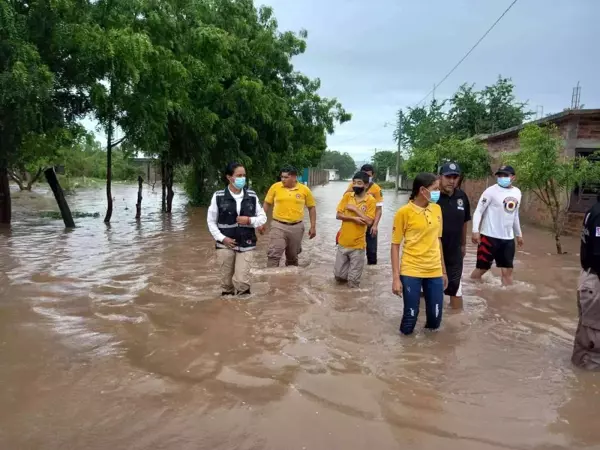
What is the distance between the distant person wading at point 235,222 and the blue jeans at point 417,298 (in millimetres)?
2041

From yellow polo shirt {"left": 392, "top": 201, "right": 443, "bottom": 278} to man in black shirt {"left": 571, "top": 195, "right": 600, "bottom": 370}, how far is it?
122 cm

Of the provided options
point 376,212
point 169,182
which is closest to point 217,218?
point 376,212

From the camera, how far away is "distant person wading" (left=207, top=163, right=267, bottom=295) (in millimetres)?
6070

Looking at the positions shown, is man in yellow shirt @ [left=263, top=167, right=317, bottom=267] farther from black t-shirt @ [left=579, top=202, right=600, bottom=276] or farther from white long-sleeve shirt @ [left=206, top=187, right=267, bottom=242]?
black t-shirt @ [left=579, top=202, right=600, bottom=276]

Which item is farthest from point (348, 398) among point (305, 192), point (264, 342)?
point (305, 192)

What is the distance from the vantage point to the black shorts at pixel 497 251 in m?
6.95

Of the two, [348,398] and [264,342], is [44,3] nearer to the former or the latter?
[264,342]

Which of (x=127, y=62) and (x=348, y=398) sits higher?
(x=127, y=62)

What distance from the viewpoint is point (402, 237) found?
4.91 meters

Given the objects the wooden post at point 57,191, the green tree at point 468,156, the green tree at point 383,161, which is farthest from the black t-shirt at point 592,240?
the green tree at point 383,161

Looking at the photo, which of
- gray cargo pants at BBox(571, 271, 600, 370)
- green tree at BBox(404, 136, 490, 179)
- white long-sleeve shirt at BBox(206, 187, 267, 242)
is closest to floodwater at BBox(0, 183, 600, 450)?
gray cargo pants at BBox(571, 271, 600, 370)

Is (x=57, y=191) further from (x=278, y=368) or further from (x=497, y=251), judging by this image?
(x=278, y=368)

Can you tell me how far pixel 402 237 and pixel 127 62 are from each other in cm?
804

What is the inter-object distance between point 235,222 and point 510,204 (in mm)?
3641
